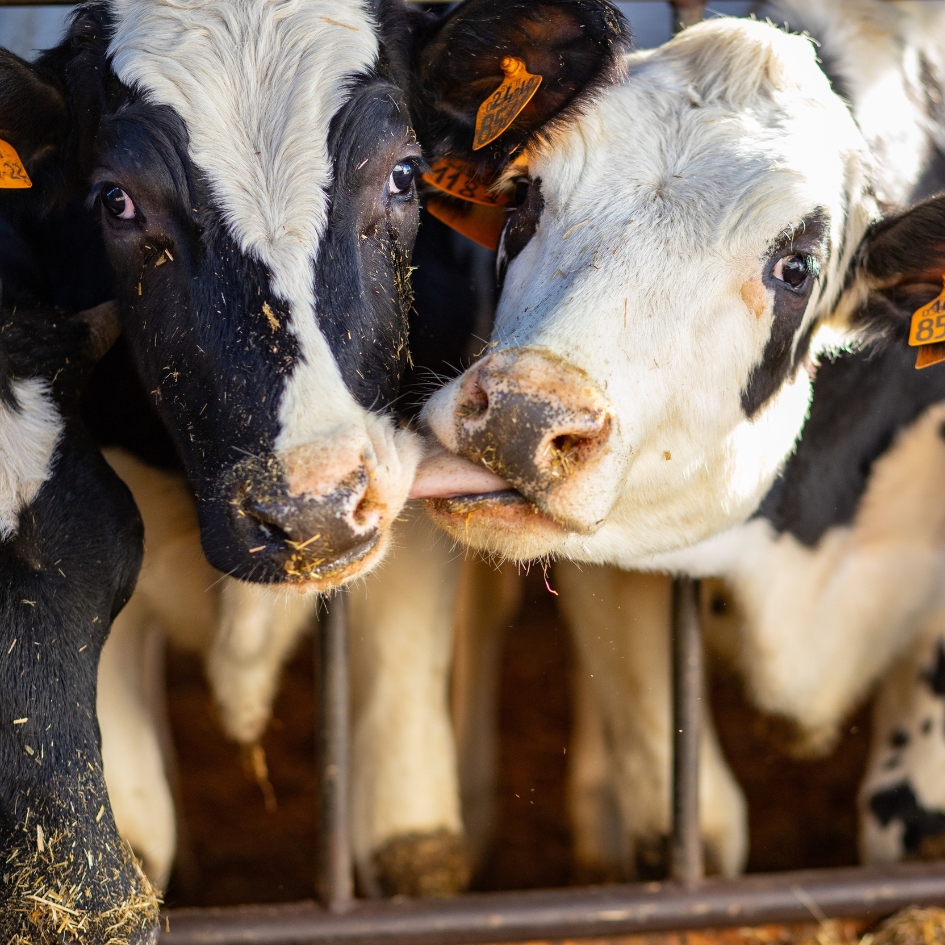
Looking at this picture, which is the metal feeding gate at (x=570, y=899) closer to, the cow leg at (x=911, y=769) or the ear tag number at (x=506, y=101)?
the cow leg at (x=911, y=769)

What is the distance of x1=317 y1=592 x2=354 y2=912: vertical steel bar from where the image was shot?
238 centimetres

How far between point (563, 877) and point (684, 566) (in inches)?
50.3

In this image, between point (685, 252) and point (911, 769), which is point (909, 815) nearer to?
point (911, 769)

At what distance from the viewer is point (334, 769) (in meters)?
2.39

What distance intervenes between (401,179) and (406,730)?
1349 mm

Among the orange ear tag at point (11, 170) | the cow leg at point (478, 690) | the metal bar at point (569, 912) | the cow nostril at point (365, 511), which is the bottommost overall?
the cow leg at point (478, 690)

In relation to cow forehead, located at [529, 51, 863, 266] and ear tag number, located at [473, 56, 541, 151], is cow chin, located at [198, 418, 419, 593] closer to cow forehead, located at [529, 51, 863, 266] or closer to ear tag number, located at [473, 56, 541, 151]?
cow forehead, located at [529, 51, 863, 266]

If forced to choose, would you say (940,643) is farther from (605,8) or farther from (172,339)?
(172,339)

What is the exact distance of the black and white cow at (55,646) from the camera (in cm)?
166

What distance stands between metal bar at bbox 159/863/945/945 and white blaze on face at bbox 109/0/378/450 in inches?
48.3

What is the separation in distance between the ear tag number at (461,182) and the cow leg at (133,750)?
1.23 meters

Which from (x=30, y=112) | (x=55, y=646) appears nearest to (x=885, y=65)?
(x=30, y=112)

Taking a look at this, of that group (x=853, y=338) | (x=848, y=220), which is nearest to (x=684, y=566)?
(x=853, y=338)

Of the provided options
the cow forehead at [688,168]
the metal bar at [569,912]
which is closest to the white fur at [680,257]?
the cow forehead at [688,168]
